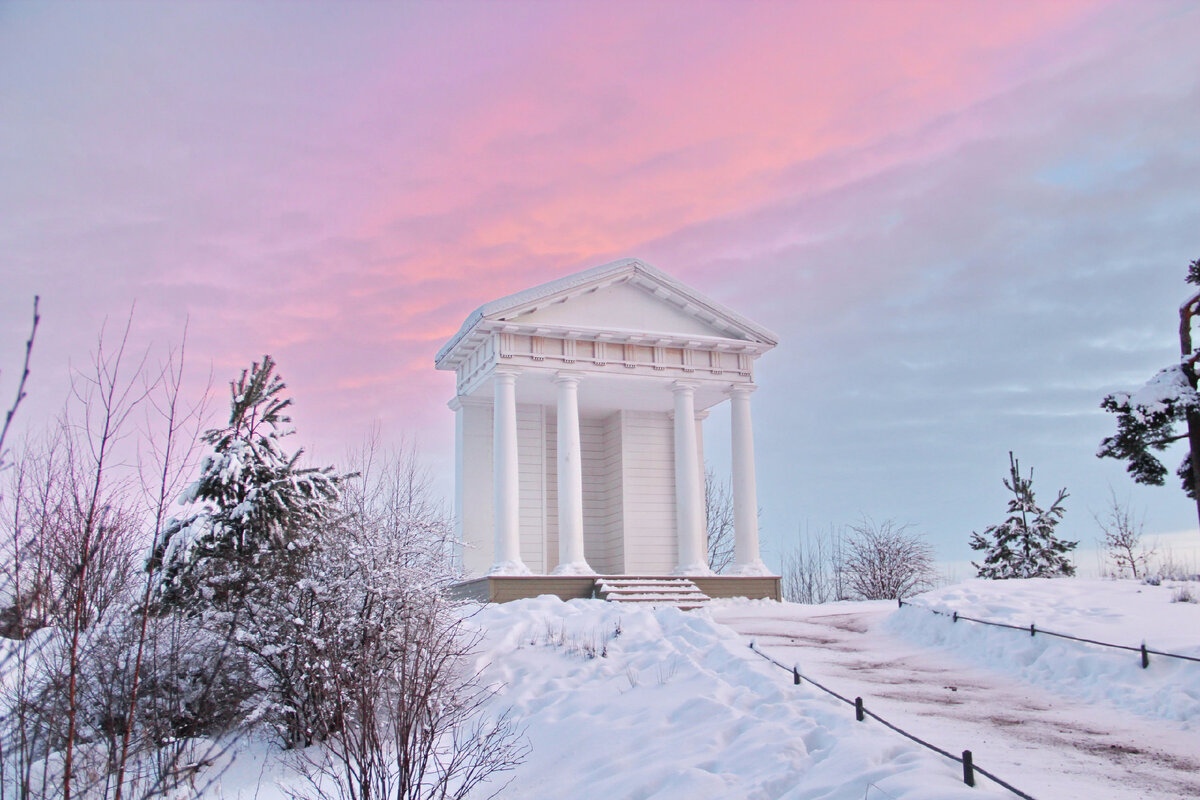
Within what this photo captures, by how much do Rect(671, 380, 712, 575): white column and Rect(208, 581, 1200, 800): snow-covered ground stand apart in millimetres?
5602

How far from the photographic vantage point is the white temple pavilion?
21219mm

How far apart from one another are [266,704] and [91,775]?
151 inches

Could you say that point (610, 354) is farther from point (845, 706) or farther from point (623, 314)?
point (845, 706)

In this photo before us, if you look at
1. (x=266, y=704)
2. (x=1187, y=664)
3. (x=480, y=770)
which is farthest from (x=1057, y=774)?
(x=266, y=704)

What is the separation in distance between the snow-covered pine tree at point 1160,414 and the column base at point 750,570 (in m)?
10.5

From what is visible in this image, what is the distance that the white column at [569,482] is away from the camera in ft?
68.9

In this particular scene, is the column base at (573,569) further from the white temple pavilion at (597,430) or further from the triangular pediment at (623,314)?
the triangular pediment at (623,314)

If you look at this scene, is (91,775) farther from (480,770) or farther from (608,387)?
(608,387)

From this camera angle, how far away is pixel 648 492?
25406mm

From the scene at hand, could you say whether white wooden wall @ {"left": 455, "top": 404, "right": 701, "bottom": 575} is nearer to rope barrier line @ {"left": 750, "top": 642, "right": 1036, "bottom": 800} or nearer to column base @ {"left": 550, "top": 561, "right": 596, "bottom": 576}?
column base @ {"left": 550, "top": 561, "right": 596, "bottom": 576}

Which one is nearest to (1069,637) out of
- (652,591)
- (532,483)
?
(652,591)

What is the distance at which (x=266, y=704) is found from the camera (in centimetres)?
1136

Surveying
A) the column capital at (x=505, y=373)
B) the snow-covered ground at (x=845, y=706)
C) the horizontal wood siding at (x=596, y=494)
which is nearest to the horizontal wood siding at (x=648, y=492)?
the horizontal wood siding at (x=596, y=494)

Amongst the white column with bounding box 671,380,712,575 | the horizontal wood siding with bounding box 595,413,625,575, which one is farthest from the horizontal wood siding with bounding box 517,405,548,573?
the white column with bounding box 671,380,712,575
